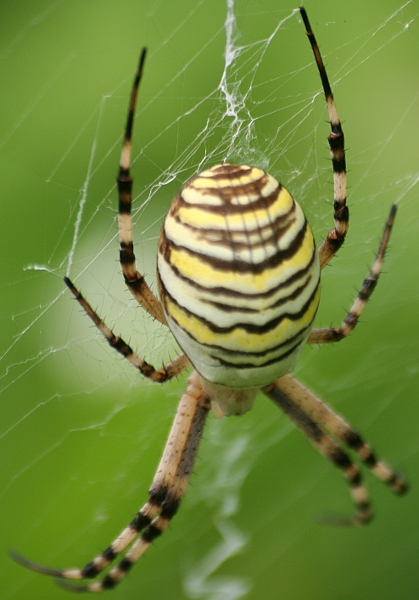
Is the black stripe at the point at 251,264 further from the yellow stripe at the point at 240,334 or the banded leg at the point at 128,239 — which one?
Result: the banded leg at the point at 128,239

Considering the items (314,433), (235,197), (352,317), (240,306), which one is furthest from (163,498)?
(235,197)

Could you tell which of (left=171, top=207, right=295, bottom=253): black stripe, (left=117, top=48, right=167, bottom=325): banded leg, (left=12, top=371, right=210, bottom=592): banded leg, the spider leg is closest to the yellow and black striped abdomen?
(left=171, top=207, right=295, bottom=253): black stripe

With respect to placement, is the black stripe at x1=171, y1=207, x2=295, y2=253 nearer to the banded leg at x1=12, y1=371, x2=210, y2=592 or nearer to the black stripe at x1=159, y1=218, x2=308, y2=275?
the black stripe at x1=159, y1=218, x2=308, y2=275

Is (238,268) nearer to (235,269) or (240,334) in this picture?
(235,269)

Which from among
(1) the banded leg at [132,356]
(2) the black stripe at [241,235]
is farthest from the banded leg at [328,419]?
(2) the black stripe at [241,235]

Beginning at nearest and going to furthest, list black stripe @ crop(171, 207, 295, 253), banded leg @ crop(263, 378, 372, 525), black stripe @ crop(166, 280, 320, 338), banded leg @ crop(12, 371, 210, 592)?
black stripe @ crop(171, 207, 295, 253) < black stripe @ crop(166, 280, 320, 338) < banded leg @ crop(12, 371, 210, 592) < banded leg @ crop(263, 378, 372, 525)
